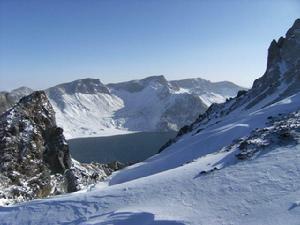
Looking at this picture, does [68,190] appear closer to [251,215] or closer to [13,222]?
[13,222]

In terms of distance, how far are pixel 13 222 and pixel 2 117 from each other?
42.7 m

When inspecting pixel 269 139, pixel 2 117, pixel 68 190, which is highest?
pixel 2 117

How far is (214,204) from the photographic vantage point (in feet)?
69.8

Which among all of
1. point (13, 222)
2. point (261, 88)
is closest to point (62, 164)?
point (13, 222)

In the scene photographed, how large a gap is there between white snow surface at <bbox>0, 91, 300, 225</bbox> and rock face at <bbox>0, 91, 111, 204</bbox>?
27.8 m

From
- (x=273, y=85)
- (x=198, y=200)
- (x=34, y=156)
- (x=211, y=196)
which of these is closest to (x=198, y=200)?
(x=198, y=200)

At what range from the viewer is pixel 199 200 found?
22.1m

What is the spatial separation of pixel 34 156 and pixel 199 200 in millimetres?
44846

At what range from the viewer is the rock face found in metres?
55.6

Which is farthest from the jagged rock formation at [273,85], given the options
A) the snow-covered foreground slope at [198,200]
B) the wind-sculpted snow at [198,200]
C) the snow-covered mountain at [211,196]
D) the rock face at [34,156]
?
the wind-sculpted snow at [198,200]

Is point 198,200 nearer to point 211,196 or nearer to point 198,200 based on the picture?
point 198,200

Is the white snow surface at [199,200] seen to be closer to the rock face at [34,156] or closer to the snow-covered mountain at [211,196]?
the snow-covered mountain at [211,196]

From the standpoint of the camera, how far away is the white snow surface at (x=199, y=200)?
20.0m

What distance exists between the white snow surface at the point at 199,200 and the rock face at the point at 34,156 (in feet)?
91.3
